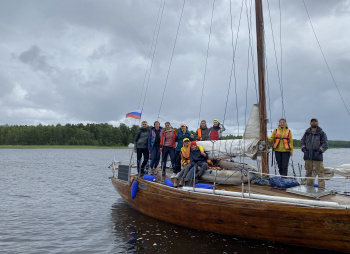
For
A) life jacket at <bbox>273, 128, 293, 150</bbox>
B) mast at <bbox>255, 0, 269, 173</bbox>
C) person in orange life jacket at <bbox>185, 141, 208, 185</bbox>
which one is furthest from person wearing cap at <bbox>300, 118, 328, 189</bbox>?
person in orange life jacket at <bbox>185, 141, 208, 185</bbox>

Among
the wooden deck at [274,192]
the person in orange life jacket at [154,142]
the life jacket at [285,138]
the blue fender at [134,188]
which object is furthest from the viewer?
the person in orange life jacket at [154,142]

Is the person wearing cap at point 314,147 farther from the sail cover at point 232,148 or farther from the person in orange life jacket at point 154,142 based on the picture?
the person in orange life jacket at point 154,142

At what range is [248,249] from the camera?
26.4 feet

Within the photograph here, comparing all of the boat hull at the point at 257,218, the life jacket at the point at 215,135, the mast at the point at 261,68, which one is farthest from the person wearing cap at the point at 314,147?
the life jacket at the point at 215,135

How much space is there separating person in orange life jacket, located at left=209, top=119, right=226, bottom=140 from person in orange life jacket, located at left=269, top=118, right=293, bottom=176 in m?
2.29

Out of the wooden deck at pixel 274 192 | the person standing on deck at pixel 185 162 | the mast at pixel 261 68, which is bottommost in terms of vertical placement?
the wooden deck at pixel 274 192

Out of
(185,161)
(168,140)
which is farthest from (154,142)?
(185,161)

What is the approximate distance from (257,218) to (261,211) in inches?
9.4

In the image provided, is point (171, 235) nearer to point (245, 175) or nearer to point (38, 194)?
point (245, 175)

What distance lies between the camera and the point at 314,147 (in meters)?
9.05

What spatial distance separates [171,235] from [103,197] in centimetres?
871

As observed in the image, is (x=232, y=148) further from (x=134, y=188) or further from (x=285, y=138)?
(x=134, y=188)

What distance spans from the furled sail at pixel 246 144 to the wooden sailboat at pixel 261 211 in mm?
173

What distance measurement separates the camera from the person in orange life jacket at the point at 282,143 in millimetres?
9648
